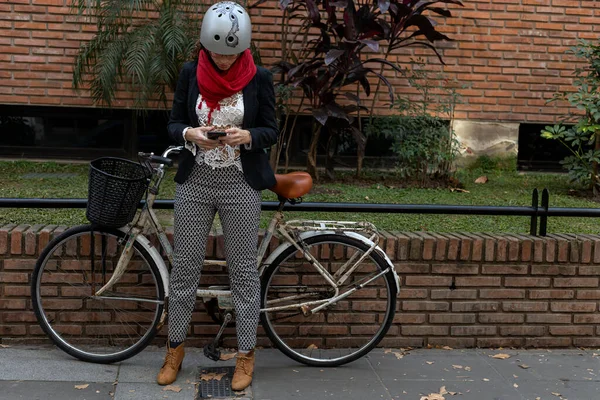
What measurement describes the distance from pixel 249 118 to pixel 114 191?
2.68 feet

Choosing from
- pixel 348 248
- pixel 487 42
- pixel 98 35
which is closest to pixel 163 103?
pixel 98 35

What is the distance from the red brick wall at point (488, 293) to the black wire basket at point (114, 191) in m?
0.66

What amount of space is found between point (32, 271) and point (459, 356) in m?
2.70

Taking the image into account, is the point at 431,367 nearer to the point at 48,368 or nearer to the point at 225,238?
the point at 225,238

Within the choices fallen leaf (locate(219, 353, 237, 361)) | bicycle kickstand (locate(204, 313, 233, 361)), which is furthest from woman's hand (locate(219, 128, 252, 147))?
fallen leaf (locate(219, 353, 237, 361))

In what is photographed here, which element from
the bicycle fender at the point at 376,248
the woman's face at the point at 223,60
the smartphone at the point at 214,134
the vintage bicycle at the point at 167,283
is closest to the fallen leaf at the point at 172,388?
the vintage bicycle at the point at 167,283

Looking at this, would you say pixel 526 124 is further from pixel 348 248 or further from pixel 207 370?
pixel 207 370

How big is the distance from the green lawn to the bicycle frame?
72 cm

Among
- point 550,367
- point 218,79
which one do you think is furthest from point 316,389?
point 218,79

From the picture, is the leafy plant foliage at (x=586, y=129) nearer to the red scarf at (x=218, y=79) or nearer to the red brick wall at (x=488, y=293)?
the red brick wall at (x=488, y=293)

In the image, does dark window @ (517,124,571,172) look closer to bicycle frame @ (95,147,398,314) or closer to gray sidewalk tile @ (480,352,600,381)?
gray sidewalk tile @ (480,352,600,381)

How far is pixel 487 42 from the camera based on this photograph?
837 cm

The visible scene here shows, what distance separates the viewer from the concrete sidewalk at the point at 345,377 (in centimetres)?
383

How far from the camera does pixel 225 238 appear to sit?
12.7 ft
